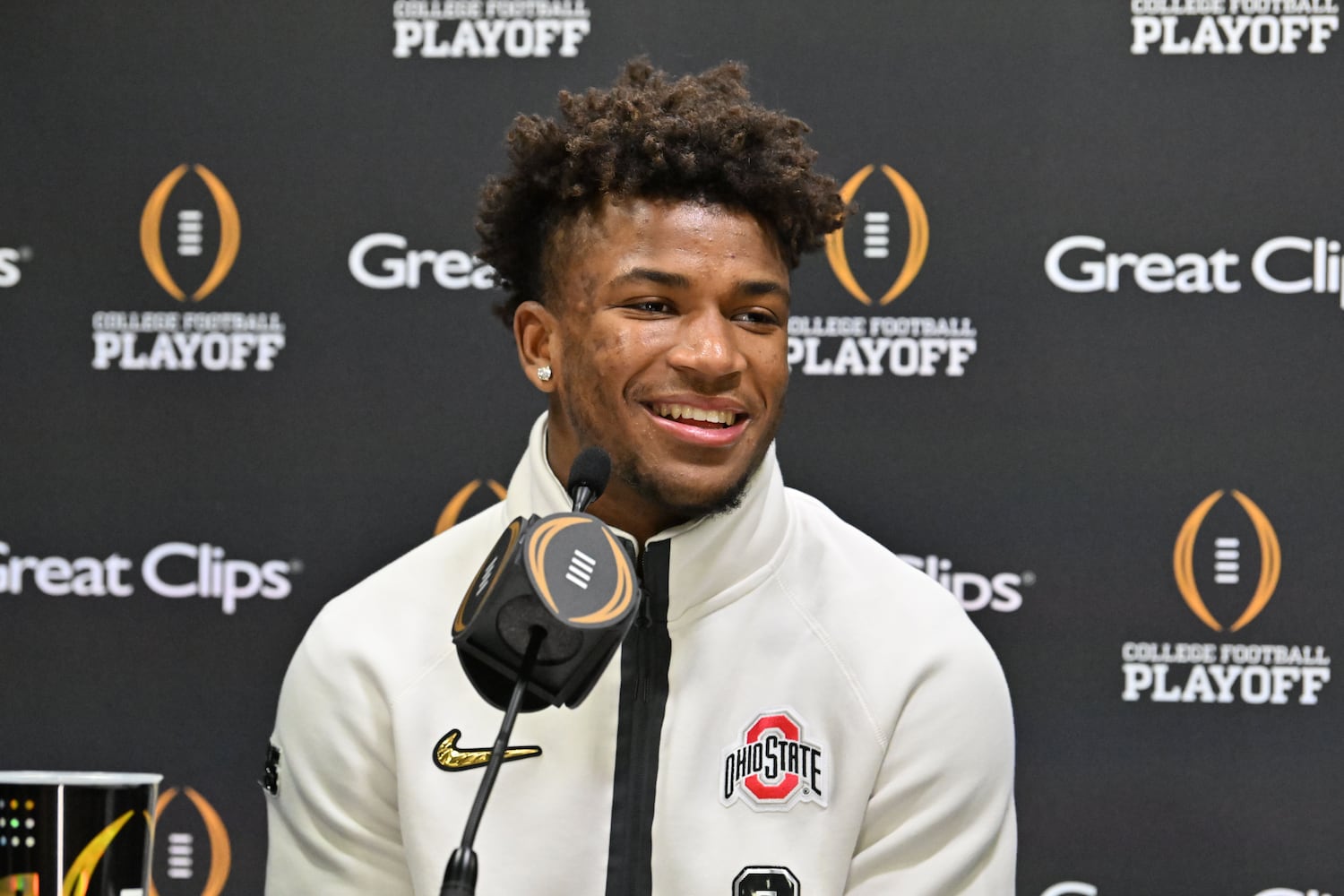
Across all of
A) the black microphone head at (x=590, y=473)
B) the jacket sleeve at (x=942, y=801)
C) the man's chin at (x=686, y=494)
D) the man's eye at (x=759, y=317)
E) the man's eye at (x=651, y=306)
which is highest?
the man's eye at (x=651, y=306)

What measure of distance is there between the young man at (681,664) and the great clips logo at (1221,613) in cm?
73

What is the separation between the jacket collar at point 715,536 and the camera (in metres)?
1.46

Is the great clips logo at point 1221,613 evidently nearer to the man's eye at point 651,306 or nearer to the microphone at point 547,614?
the man's eye at point 651,306

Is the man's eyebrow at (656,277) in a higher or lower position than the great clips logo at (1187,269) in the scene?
lower

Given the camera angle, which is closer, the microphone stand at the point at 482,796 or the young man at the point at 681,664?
the microphone stand at the point at 482,796

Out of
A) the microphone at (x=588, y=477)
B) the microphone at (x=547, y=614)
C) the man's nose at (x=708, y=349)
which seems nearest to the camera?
the microphone at (x=547, y=614)

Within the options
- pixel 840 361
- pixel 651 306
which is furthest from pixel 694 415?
pixel 840 361

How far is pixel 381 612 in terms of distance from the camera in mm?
1535

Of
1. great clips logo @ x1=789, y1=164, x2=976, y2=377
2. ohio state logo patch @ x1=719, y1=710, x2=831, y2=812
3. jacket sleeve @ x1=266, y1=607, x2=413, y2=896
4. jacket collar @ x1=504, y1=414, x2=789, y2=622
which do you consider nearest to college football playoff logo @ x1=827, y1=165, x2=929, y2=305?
great clips logo @ x1=789, y1=164, x2=976, y2=377

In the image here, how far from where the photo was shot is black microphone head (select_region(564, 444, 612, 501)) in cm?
113

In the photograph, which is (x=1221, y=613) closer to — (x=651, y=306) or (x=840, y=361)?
(x=840, y=361)

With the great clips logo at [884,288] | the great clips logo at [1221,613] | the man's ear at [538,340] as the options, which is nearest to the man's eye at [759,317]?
the man's ear at [538,340]

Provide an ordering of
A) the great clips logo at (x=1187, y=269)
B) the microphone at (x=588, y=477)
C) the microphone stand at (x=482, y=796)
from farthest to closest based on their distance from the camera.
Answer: the great clips logo at (x=1187, y=269), the microphone at (x=588, y=477), the microphone stand at (x=482, y=796)

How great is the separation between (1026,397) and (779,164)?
83 cm
